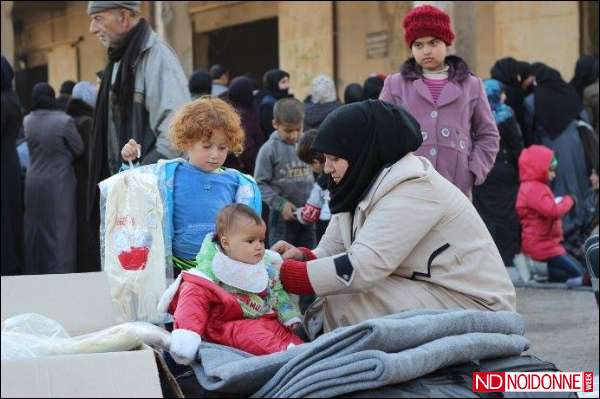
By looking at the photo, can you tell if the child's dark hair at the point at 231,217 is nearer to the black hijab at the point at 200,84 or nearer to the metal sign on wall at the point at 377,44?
the black hijab at the point at 200,84

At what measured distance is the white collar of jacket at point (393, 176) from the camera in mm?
3773

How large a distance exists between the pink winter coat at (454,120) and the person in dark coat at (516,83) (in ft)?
15.4

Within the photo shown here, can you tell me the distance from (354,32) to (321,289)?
533 inches

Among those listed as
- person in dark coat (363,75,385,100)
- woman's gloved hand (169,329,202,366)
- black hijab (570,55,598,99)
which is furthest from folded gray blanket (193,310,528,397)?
black hijab (570,55,598,99)

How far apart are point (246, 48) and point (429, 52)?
15273mm

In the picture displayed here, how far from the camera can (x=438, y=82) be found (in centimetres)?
572

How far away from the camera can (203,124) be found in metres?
4.31

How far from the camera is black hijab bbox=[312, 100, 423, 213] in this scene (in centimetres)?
381

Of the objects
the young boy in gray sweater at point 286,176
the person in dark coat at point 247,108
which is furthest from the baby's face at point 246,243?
the person in dark coat at point 247,108

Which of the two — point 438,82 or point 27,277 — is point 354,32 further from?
point 27,277

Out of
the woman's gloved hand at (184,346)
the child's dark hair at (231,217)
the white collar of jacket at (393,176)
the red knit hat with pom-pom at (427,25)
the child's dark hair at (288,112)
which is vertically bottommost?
the woman's gloved hand at (184,346)

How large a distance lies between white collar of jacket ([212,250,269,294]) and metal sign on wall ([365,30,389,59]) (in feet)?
42.4

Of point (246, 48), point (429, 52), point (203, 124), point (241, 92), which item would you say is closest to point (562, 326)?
point (429, 52)

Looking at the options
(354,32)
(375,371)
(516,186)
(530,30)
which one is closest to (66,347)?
(375,371)
